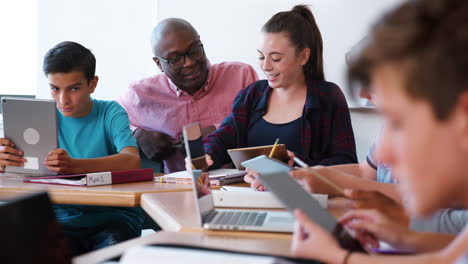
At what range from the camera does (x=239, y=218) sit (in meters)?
1.34

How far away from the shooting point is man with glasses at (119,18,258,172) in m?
2.98

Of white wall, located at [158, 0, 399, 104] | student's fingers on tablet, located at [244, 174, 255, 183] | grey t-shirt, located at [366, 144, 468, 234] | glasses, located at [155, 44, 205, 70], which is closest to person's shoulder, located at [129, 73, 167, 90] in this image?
glasses, located at [155, 44, 205, 70]

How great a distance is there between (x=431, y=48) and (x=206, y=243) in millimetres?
628

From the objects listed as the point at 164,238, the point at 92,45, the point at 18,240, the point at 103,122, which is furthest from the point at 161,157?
the point at 18,240

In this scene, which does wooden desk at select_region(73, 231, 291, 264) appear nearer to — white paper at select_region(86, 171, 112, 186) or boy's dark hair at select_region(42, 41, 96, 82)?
white paper at select_region(86, 171, 112, 186)

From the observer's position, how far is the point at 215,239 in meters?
1.18

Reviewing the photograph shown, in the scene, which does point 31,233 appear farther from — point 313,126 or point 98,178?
point 313,126

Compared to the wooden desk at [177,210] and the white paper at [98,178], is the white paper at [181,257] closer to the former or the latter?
the wooden desk at [177,210]

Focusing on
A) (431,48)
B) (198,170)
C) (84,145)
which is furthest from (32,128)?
(431,48)

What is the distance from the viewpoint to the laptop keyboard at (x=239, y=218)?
4.23 ft

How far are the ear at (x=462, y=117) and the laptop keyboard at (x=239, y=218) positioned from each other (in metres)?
0.67

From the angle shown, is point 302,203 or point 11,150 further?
point 11,150

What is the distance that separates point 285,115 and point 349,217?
1441mm

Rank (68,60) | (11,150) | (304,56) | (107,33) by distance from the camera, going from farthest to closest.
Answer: (107,33), (304,56), (68,60), (11,150)
